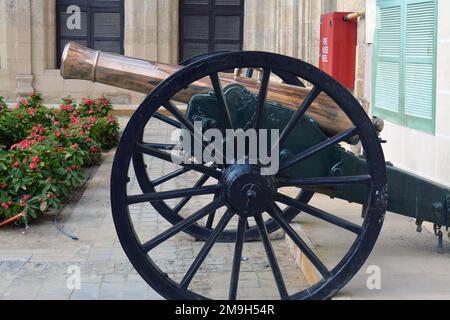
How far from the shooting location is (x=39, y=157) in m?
8.41

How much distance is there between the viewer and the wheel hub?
4.86 m

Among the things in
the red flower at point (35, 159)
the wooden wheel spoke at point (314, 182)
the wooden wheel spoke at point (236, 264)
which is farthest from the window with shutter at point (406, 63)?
the red flower at point (35, 159)

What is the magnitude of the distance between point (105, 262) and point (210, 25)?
1163 cm

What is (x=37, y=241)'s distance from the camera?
738 centimetres

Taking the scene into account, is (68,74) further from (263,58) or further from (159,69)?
(263,58)

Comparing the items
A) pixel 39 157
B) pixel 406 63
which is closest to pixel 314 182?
pixel 406 63

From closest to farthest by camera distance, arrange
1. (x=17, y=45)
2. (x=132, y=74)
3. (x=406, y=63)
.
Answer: (x=132, y=74) < (x=406, y=63) < (x=17, y=45)

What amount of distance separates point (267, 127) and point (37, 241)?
2.97 metres

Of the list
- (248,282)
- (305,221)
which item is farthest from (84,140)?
(248,282)

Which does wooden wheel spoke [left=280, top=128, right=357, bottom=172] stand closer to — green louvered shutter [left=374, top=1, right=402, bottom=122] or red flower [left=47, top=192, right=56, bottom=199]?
green louvered shutter [left=374, top=1, right=402, bottom=122]

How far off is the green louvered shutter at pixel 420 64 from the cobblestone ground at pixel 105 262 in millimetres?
1499

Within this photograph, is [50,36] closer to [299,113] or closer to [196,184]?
[196,184]

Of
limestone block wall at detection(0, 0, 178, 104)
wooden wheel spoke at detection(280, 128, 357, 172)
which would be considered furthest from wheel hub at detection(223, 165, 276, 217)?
limestone block wall at detection(0, 0, 178, 104)

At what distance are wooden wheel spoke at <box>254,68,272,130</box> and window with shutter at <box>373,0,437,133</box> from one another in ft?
7.69
